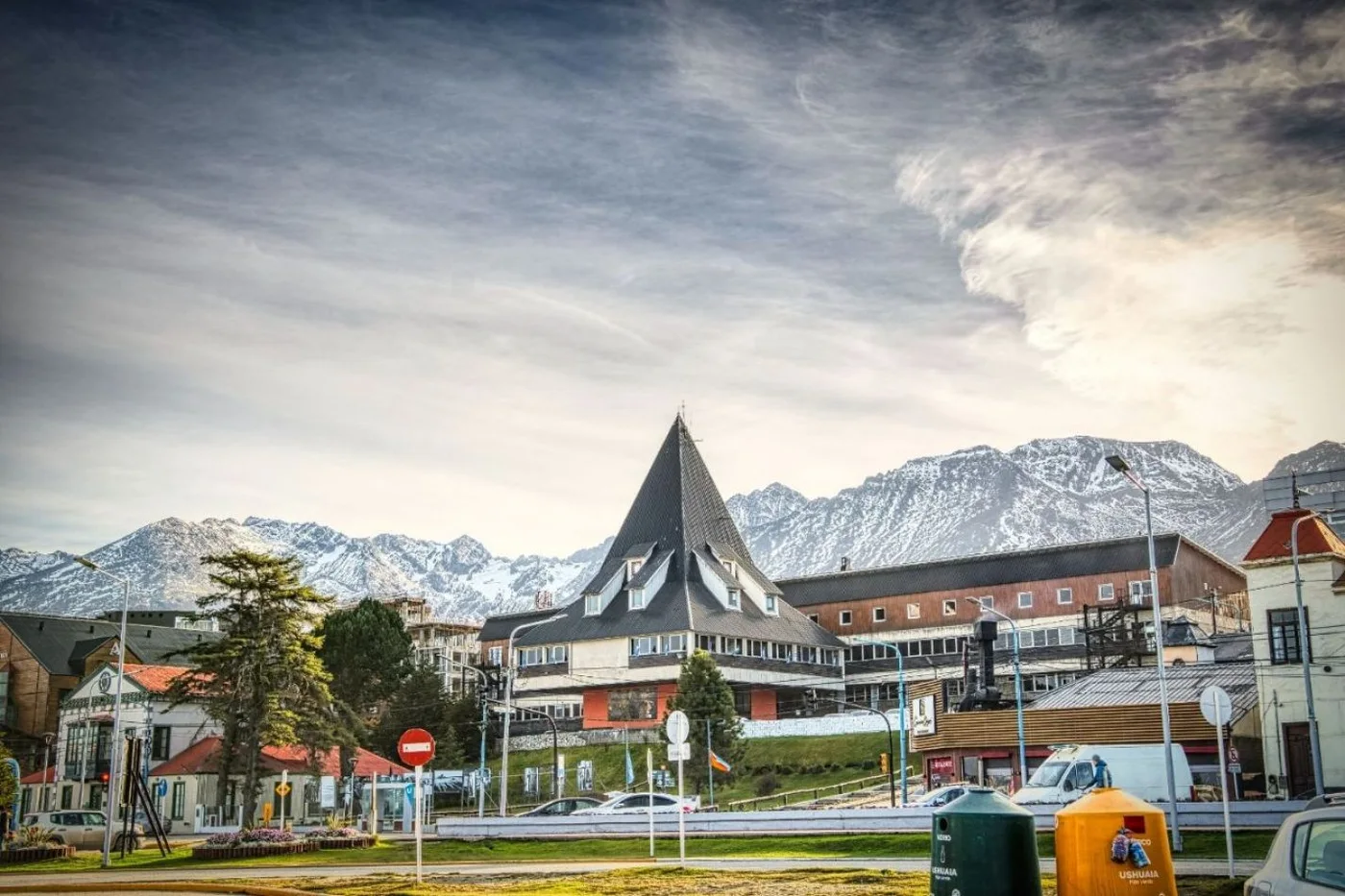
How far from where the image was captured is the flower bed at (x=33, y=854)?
128 ft

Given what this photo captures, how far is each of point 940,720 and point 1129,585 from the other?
3618 cm

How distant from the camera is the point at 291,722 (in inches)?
2034

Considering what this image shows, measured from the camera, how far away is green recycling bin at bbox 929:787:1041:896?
14680 millimetres

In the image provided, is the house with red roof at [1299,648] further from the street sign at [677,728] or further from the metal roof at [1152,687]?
the street sign at [677,728]

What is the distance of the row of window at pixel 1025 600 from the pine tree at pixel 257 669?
39.1 metres

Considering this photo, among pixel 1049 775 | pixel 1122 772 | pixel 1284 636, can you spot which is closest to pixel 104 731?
pixel 1049 775

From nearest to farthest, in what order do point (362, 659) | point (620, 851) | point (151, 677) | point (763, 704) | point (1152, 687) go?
point (620, 851) < point (1152, 687) < point (151, 677) < point (763, 704) < point (362, 659)

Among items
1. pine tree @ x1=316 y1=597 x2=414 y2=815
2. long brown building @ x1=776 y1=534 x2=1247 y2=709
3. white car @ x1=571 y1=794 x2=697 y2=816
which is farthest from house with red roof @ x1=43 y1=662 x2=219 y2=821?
long brown building @ x1=776 y1=534 x2=1247 y2=709

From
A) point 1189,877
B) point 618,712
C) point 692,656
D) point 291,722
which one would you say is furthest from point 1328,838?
point 618,712

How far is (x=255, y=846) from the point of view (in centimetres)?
3747

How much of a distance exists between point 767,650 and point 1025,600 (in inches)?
689

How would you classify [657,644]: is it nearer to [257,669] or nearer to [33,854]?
[257,669]

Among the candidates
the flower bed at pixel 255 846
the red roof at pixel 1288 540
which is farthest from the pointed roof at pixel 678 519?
the flower bed at pixel 255 846

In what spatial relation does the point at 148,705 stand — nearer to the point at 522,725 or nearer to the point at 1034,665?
the point at 522,725
